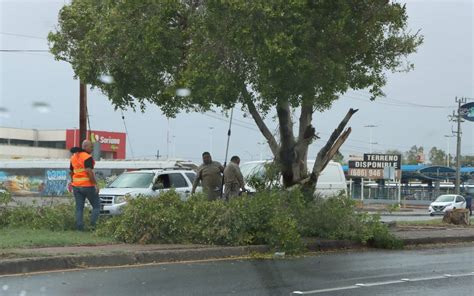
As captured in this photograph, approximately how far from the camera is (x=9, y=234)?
12.9 m

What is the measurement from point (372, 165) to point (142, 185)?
153 ft

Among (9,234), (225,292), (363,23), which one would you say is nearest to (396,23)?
(363,23)

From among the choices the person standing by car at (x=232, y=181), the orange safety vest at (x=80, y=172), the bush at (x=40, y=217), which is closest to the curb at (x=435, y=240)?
the person standing by car at (x=232, y=181)

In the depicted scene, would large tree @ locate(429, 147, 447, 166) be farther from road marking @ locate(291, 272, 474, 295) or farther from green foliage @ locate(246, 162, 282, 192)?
road marking @ locate(291, 272, 474, 295)

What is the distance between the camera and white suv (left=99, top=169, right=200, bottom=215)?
17000 mm

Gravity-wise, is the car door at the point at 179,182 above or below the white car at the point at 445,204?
above

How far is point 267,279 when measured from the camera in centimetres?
961

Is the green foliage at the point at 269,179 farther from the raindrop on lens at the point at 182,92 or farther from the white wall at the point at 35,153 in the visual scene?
the white wall at the point at 35,153

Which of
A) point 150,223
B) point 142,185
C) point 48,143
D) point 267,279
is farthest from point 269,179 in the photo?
point 48,143

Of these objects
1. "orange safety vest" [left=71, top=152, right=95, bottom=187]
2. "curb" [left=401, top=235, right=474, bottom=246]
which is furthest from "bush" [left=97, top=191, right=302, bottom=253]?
"curb" [left=401, top=235, right=474, bottom=246]

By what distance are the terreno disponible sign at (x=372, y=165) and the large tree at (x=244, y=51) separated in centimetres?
4674

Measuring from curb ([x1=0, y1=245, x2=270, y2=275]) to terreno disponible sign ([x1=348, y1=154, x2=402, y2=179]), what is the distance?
50.2 m

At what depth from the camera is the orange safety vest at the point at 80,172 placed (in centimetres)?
1345

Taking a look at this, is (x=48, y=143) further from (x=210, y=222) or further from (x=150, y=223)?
(x=210, y=222)
